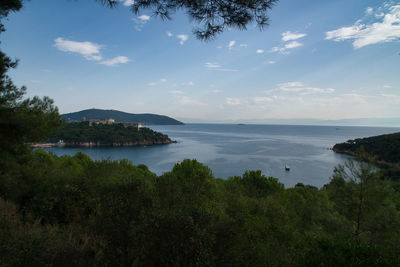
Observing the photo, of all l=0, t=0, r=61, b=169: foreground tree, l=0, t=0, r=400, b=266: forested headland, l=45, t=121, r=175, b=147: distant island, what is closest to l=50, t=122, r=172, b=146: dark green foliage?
l=45, t=121, r=175, b=147: distant island

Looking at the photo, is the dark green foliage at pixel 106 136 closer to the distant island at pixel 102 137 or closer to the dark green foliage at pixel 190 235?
the distant island at pixel 102 137

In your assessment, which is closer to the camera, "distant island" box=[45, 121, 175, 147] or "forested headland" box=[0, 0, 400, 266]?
"forested headland" box=[0, 0, 400, 266]

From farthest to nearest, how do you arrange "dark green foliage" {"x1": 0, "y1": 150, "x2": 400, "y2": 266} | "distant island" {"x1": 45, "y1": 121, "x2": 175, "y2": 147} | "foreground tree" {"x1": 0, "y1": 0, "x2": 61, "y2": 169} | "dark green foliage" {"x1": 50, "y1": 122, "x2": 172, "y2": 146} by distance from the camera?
"dark green foliage" {"x1": 50, "y1": 122, "x2": 172, "y2": 146} → "distant island" {"x1": 45, "y1": 121, "x2": 175, "y2": 147} → "foreground tree" {"x1": 0, "y1": 0, "x2": 61, "y2": 169} → "dark green foliage" {"x1": 0, "y1": 150, "x2": 400, "y2": 266}

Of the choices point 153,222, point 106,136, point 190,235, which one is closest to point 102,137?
point 106,136

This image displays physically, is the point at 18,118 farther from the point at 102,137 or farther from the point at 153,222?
the point at 102,137

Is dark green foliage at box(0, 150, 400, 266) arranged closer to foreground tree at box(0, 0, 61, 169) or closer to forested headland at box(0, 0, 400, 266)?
forested headland at box(0, 0, 400, 266)

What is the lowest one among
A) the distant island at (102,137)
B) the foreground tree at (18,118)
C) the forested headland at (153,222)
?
the distant island at (102,137)

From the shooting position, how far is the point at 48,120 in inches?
279

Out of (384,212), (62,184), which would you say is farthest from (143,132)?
(384,212)

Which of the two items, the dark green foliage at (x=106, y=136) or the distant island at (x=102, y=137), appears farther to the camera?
the dark green foliage at (x=106, y=136)

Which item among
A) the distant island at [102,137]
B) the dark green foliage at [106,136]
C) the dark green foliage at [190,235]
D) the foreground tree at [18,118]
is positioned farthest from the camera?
the dark green foliage at [106,136]

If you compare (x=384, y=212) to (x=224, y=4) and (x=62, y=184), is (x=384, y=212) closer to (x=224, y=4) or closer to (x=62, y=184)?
(x=224, y=4)

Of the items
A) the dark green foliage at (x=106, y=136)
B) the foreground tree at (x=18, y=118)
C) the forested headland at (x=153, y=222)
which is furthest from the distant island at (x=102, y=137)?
the foreground tree at (x=18, y=118)

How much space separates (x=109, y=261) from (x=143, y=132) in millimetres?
85883
